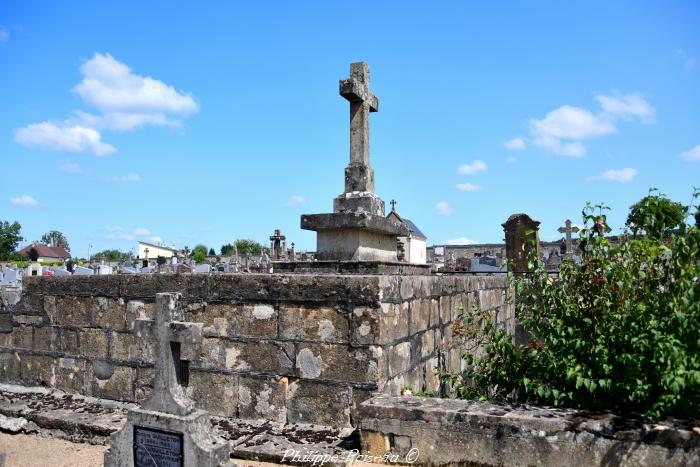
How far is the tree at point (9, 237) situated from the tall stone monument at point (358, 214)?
223ft

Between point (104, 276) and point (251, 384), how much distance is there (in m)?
1.80

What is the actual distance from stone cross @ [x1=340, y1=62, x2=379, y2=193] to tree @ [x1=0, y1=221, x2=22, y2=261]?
223ft

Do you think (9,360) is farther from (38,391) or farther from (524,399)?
(524,399)

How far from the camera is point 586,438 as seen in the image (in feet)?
10.1

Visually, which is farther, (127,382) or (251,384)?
(127,382)

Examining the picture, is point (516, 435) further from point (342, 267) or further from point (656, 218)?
point (342, 267)

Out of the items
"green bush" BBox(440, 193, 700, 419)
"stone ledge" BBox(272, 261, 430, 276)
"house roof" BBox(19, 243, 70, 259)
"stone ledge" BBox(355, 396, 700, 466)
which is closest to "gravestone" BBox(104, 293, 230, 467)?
"stone ledge" BBox(355, 396, 700, 466)

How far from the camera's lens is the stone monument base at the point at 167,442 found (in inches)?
124

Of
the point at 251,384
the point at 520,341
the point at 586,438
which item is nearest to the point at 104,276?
the point at 251,384

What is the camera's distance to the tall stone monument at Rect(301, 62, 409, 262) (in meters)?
6.08

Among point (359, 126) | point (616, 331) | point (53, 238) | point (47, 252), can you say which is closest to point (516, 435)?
point (616, 331)

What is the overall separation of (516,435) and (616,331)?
0.88 m

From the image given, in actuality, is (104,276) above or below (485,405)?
above

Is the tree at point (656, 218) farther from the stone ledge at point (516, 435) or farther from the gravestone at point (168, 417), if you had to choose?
the gravestone at point (168, 417)
